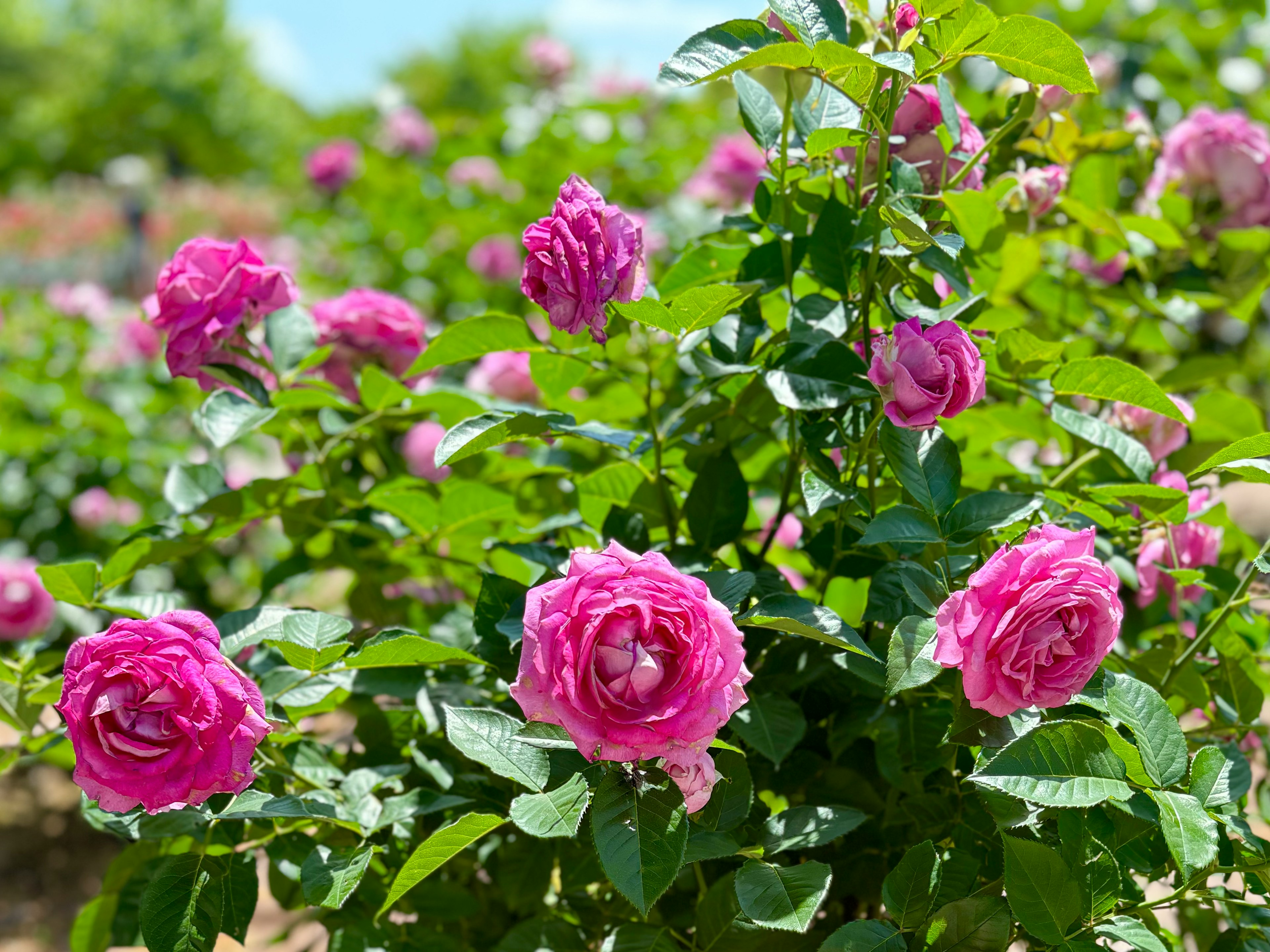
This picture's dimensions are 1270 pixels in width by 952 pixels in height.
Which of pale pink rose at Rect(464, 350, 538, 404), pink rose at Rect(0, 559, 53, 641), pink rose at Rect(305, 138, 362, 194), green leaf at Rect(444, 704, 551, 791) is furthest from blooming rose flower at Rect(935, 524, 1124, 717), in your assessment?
pink rose at Rect(305, 138, 362, 194)

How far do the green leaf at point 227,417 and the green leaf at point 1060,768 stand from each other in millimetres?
788

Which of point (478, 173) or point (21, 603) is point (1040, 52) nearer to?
point (21, 603)

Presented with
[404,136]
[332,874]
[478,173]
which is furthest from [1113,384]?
[404,136]

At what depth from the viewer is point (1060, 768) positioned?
785 millimetres

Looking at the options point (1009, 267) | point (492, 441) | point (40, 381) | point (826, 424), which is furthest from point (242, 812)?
point (40, 381)

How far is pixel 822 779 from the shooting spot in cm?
112

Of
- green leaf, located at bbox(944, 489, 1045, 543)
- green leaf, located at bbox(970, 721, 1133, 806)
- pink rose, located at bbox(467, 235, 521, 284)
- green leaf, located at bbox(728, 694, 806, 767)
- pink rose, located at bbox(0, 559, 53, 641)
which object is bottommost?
pink rose, located at bbox(0, 559, 53, 641)

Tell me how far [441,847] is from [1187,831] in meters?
0.56

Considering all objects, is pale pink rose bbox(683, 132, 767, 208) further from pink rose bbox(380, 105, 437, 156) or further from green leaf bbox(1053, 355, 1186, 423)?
green leaf bbox(1053, 355, 1186, 423)

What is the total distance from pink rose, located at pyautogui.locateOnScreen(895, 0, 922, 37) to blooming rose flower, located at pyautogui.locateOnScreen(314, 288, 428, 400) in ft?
2.36

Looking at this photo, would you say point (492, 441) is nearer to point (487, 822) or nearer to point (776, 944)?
point (487, 822)

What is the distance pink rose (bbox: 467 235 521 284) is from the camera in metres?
2.83

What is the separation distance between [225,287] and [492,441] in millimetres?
389

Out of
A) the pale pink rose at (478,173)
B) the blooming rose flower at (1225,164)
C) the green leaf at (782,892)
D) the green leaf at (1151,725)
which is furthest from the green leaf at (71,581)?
the pale pink rose at (478,173)
